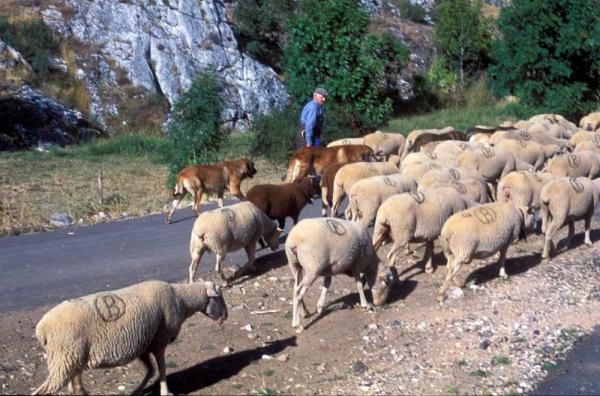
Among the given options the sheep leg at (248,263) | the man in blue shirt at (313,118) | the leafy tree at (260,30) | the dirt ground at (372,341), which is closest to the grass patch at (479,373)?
the dirt ground at (372,341)

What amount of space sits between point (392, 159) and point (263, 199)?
6947 mm

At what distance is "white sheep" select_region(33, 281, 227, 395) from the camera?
265 inches

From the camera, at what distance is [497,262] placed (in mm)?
11992

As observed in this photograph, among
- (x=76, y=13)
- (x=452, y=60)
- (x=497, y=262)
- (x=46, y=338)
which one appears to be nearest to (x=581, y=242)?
(x=497, y=262)

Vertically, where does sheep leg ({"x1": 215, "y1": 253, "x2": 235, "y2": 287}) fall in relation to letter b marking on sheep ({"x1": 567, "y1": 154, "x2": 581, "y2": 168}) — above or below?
below

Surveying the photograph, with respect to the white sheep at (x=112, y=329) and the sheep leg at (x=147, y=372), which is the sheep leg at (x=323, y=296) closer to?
the white sheep at (x=112, y=329)

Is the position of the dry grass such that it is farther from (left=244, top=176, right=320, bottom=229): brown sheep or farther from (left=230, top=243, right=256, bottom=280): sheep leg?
(left=230, top=243, right=256, bottom=280): sheep leg

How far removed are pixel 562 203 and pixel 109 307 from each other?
25.7ft

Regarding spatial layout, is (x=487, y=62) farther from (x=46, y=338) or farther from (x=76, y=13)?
(x=46, y=338)

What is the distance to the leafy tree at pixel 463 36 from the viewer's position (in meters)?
49.5

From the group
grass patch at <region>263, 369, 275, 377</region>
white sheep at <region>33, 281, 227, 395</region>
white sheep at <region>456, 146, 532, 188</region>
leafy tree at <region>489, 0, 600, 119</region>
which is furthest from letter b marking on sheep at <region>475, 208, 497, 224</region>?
leafy tree at <region>489, 0, 600, 119</region>

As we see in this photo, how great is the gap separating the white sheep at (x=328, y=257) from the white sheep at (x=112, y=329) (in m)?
1.57

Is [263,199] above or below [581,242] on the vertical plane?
above

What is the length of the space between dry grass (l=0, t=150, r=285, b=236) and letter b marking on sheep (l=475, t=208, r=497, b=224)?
7.61 meters
